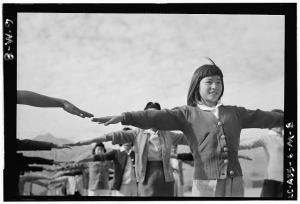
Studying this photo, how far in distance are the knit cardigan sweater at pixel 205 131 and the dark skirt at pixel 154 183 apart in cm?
25

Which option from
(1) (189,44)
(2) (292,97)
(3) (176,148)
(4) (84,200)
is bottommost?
(4) (84,200)

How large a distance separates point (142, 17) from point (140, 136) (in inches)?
34.7

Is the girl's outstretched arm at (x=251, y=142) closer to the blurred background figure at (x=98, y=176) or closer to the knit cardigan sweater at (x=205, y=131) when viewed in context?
the knit cardigan sweater at (x=205, y=131)

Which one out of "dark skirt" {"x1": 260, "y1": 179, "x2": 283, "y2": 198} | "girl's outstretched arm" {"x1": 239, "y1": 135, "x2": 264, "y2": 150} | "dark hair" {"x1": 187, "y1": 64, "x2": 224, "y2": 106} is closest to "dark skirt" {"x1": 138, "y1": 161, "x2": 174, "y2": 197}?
"dark hair" {"x1": 187, "y1": 64, "x2": 224, "y2": 106}

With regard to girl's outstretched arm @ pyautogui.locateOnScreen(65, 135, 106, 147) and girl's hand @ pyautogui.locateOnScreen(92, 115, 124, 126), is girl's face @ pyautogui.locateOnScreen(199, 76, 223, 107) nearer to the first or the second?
girl's hand @ pyautogui.locateOnScreen(92, 115, 124, 126)

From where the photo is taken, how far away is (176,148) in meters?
4.30

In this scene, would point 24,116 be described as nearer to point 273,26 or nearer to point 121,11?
point 121,11

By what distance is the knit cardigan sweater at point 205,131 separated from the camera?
4.23m

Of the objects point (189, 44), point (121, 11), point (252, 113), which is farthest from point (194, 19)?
point (252, 113)

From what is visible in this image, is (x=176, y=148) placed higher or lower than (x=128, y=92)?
lower

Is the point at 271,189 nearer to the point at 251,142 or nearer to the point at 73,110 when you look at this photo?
the point at 251,142

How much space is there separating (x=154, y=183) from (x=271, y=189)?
2.87 ft

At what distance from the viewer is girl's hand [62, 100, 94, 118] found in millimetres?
4273

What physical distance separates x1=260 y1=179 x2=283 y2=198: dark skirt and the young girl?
0.18m
